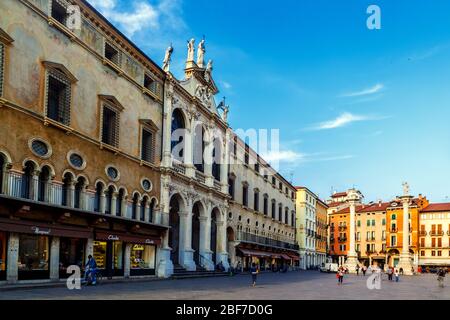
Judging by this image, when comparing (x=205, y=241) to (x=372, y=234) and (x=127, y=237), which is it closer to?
(x=127, y=237)

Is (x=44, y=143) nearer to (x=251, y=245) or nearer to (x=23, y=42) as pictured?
(x=23, y=42)

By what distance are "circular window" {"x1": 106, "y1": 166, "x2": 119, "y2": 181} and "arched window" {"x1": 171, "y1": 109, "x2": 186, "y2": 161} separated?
8892 mm

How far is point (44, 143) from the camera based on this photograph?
24625 mm

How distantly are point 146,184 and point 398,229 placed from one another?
87.9 metres

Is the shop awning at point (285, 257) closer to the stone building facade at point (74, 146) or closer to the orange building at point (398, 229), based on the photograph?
the stone building facade at point (74, 146)

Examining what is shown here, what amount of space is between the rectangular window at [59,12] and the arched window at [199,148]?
18.3m

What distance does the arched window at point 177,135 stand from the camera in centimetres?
4000

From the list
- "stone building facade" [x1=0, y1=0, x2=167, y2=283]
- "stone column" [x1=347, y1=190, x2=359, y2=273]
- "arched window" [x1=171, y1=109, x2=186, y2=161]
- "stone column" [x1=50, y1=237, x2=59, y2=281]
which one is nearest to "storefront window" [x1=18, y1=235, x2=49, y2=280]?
"stone building facade" [x1=0, y1=0, x2=167, y2=283]

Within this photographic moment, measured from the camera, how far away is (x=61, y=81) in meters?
26.3

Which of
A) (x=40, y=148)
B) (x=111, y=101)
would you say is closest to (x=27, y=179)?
(x=40, y=148)

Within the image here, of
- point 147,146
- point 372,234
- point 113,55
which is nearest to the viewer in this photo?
point 113,55

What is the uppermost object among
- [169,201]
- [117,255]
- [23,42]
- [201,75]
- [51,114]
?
[201,75]
